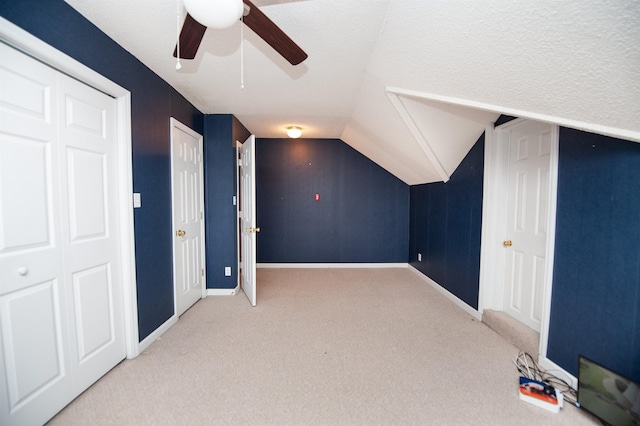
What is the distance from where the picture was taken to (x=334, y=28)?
1652 mm

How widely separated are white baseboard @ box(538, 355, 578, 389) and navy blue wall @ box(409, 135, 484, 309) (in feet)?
2.77

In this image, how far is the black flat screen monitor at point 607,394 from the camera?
1259 mm

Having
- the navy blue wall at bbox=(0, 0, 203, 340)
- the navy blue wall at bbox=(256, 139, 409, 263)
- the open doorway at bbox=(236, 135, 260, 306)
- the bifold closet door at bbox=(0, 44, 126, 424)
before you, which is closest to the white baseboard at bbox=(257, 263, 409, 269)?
the navy blue wall at bbox=(256, 139, 409, 263)

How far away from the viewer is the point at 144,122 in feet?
6.95

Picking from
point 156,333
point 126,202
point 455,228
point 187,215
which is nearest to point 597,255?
point 455,228

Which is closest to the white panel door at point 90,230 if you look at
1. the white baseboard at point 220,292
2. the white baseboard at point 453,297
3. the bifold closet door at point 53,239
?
the bifold closet door at point 53,239

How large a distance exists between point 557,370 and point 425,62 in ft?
7.55

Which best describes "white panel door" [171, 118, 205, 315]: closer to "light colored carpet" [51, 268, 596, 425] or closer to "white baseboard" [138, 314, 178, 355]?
"white baseboard" [138, 314, 178, 355]

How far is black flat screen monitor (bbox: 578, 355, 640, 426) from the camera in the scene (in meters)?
1.26

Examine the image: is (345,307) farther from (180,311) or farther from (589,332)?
(589,332)

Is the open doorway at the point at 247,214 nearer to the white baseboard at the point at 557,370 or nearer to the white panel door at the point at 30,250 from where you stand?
the white panel door at the point at 30,250

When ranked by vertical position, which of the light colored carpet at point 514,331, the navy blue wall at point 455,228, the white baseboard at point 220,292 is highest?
the navy blue wall at point 455,228

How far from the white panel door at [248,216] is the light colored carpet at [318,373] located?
14.5 inches

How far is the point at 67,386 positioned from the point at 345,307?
2.32m
